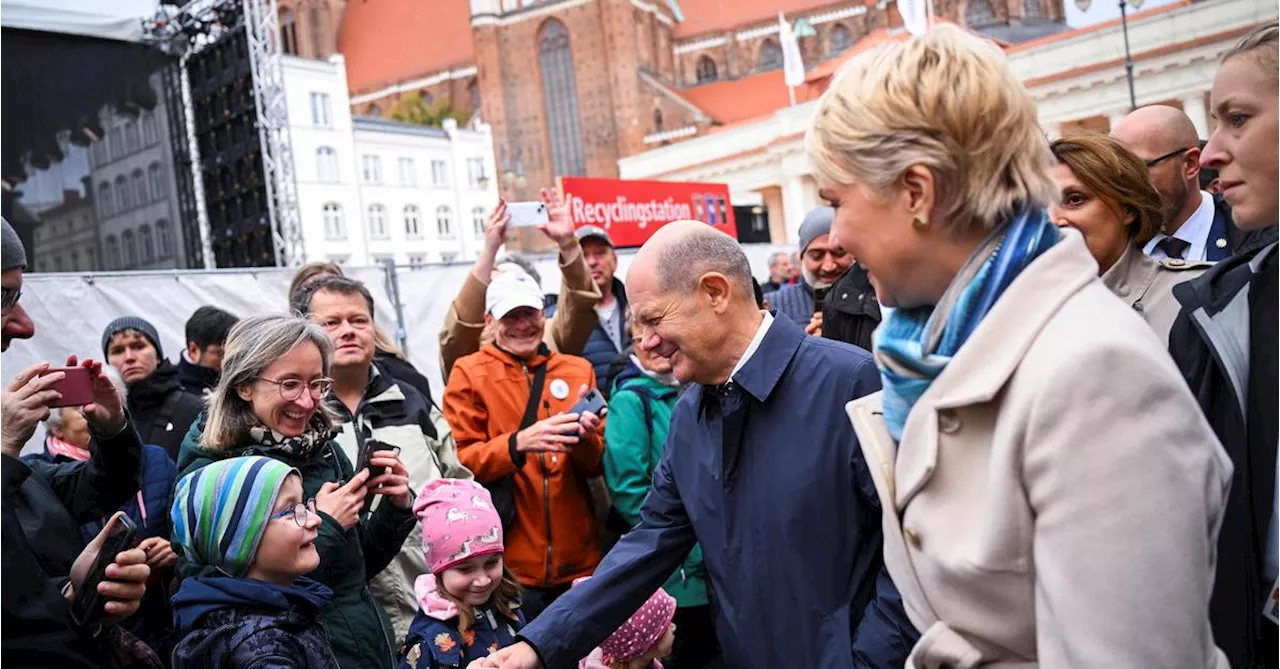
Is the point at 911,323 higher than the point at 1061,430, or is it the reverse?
the point at 911,323

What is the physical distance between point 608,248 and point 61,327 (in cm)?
419

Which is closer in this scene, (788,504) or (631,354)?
(788,504)

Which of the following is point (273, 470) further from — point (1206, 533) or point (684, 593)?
point (1206, 533)

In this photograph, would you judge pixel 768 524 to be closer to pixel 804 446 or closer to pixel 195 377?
pixel 804 446

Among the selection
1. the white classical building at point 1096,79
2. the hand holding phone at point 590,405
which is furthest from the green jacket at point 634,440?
Answer: the white classical building at point 1096,79

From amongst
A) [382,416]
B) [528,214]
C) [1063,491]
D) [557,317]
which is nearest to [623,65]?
[528,214]

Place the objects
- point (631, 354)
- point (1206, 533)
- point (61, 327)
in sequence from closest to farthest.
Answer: point (1206, 533) → point (631, 354) → point (61, 327)

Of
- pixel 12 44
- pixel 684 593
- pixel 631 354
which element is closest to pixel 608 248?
pixel 631 354

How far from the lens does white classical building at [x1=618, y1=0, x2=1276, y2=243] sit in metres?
29.9

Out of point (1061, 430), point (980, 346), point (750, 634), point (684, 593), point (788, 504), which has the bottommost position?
point (684, 593)

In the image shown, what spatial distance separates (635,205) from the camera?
1387 centimetres

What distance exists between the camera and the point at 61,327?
23.4ft

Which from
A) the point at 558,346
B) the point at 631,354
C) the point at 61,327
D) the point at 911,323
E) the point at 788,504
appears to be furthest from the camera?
the point at 61,327

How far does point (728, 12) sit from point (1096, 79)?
36.4 metres
